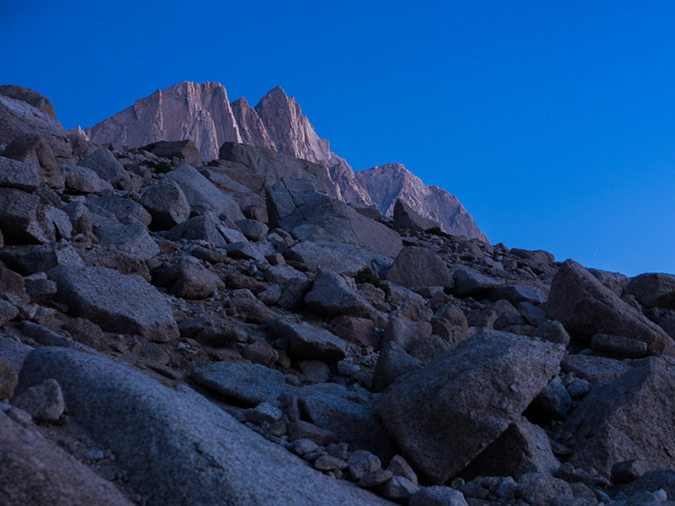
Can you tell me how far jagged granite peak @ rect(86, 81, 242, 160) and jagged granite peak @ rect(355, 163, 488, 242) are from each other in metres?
40.8

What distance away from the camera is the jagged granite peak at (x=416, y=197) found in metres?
136

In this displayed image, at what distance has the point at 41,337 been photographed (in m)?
5.32

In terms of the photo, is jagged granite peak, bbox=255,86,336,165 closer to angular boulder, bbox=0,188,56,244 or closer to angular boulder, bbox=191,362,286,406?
angular boulder, bbox=0,188,56,244

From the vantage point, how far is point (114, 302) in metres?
6.75

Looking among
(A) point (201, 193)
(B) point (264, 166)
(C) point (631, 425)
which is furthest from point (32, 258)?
(B) point (264, 166)

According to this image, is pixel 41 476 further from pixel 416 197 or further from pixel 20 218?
pixel 416 197

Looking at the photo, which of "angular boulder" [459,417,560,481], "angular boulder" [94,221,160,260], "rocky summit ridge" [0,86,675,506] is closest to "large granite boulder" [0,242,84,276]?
"rocky summit ridge" [0,86,675,506]

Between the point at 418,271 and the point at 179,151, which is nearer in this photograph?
the point at 418,271

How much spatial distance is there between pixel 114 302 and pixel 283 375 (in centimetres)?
219

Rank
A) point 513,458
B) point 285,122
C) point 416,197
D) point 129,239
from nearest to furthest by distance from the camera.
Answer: point 513,458 → point 129,239 → point 285,122 → point 416,197

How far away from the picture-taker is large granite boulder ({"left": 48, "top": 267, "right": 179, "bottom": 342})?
657 centimetres

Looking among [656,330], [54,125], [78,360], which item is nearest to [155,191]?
[54,125]

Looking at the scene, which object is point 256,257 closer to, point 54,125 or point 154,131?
point 54,125

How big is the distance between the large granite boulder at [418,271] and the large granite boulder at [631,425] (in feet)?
24.9
